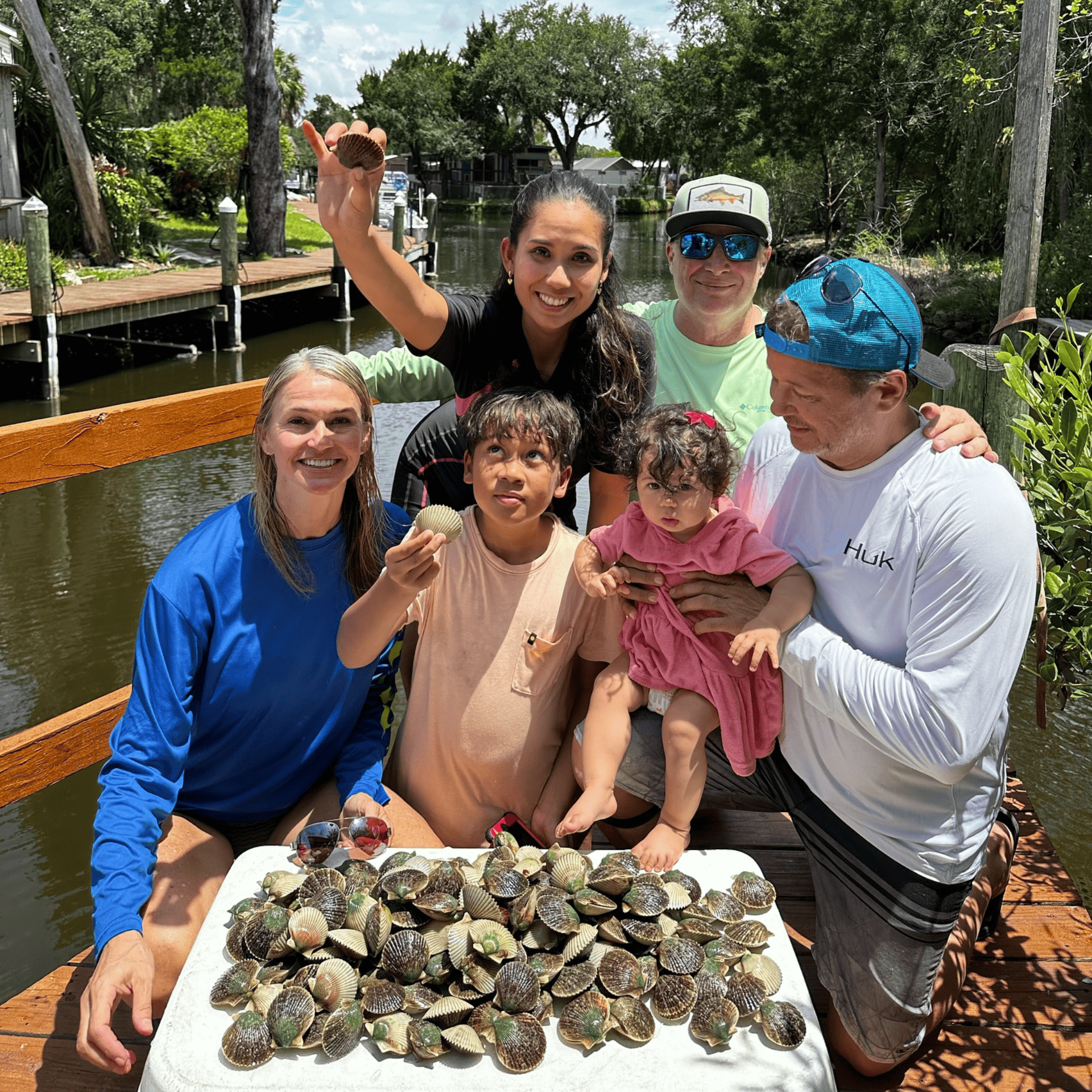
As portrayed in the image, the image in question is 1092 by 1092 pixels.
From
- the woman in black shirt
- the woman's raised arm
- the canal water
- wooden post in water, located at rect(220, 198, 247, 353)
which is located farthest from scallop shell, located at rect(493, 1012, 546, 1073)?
wooden post in water, located at rect(220, 198, 247, 353)

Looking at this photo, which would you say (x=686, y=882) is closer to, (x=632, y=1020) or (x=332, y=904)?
(x=632, y=1020)

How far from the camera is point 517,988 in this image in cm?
195

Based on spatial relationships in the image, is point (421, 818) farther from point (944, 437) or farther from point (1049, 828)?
point (1049, 828)

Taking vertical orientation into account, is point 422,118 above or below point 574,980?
above

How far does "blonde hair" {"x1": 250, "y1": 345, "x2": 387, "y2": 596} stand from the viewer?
2.60 metres

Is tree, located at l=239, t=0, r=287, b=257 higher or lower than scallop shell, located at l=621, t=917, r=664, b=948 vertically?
higher

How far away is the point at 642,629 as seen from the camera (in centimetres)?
274

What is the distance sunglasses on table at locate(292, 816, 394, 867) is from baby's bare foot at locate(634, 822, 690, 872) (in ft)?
2.05

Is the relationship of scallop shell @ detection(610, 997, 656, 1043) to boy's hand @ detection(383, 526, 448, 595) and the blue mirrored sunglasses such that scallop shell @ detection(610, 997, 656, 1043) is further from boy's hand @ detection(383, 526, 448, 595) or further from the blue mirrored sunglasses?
the blue mirrored sunglasses

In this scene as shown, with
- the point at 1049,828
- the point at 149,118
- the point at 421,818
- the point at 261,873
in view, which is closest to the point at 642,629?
the point at 421,818

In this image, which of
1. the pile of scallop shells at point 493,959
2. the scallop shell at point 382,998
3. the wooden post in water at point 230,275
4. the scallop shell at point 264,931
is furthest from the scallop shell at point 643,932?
the wooden post in water at point 230,275

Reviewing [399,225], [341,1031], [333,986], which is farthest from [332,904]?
[399,225]

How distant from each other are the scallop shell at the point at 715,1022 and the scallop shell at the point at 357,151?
206cm

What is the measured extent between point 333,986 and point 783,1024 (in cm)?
87
